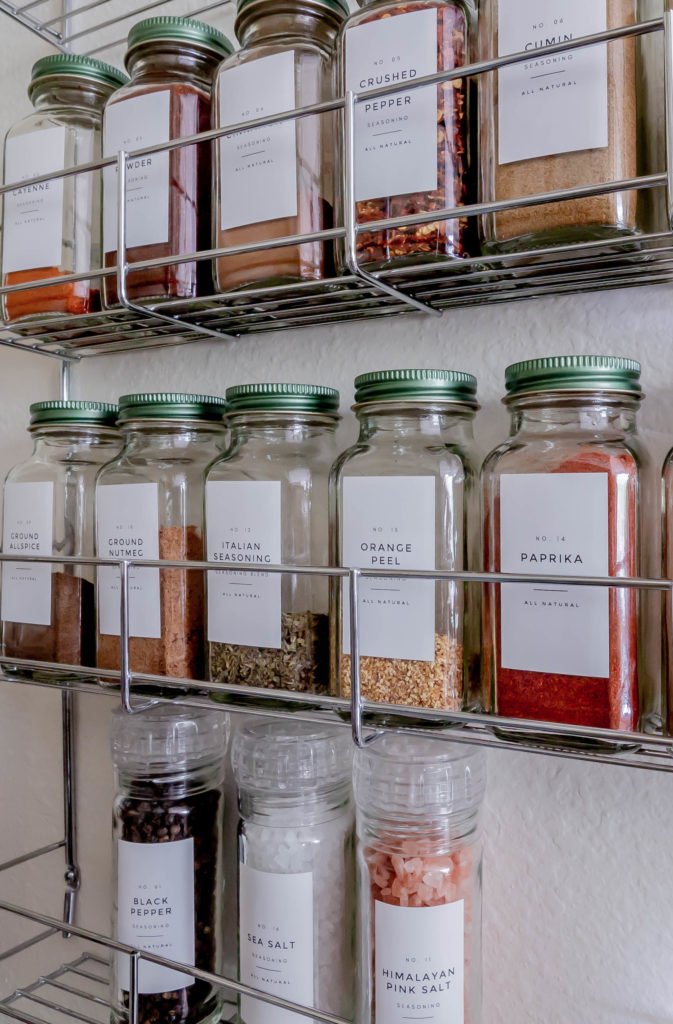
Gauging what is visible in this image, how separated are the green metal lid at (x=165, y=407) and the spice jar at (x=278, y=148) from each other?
0.36 ft

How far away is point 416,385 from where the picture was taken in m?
0.58

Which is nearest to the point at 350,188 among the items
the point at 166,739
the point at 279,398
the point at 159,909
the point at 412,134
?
the point at 412,134

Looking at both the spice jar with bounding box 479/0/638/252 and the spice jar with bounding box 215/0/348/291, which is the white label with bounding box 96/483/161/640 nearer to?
the spice jar with bounding box 215/0/348/291

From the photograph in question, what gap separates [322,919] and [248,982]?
3.2 inches

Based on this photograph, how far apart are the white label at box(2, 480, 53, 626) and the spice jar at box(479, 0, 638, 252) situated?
0.47 meters

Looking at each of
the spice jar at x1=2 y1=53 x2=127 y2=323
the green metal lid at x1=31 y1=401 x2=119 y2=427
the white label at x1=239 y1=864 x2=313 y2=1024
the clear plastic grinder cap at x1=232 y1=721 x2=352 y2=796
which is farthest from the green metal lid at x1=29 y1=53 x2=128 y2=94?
the white label at x1=239 y1=864 x2=313 y2=1024

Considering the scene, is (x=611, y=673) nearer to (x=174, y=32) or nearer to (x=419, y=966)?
(x=419, y=966)

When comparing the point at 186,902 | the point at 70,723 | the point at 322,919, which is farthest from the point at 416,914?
the point at 70,723

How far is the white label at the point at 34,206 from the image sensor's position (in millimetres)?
734

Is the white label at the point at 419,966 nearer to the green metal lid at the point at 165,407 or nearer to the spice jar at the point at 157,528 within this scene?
the spice jar at the point at 157,528

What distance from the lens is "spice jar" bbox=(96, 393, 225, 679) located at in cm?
67

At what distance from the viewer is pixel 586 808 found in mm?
662

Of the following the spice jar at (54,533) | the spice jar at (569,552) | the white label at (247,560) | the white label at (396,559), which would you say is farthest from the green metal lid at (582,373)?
the spice jar at (54,533)

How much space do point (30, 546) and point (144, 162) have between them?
35 centimetres
